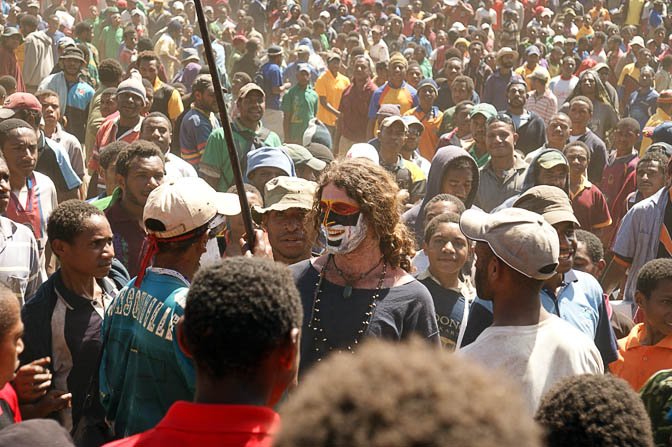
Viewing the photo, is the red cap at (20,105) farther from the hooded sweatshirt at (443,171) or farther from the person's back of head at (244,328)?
the person's back of head at (244,328)

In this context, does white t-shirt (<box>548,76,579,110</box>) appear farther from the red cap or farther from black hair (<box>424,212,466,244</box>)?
black hair (<box>424,212,466,244</box>)

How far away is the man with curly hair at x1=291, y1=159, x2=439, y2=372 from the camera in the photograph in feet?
10.7

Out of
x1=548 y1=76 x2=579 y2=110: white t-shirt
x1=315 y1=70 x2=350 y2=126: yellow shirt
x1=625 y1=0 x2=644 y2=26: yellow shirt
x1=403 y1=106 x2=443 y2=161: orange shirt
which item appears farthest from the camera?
x1=625 y1=0 x2=644 y2=26: yellow shirt

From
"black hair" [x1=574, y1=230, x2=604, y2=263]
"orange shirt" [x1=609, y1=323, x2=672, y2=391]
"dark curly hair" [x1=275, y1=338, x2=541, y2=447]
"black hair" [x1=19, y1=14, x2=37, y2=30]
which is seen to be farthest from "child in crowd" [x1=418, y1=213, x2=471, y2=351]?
"black hair" [x1=19, y1=14, x2=37, y2=30]

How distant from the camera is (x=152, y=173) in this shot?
537 cm

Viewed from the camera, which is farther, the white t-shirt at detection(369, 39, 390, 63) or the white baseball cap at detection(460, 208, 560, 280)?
the white t-shirt at detection(369, 39, 390, 63)

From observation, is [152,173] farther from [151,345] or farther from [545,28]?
[545,28]

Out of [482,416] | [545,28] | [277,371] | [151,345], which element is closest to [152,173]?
[151,345]

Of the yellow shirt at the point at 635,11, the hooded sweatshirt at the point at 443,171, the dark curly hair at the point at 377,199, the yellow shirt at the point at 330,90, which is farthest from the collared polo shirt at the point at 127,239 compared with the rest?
the yellow shirt at the point at 635,11

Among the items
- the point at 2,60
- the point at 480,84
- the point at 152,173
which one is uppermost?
the point at 2,60

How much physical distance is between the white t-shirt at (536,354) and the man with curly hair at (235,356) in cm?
107

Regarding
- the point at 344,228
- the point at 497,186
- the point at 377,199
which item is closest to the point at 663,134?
the point at 497,186

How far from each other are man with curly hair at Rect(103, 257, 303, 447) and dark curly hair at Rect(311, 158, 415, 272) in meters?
1.47

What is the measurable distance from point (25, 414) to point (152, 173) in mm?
2427
